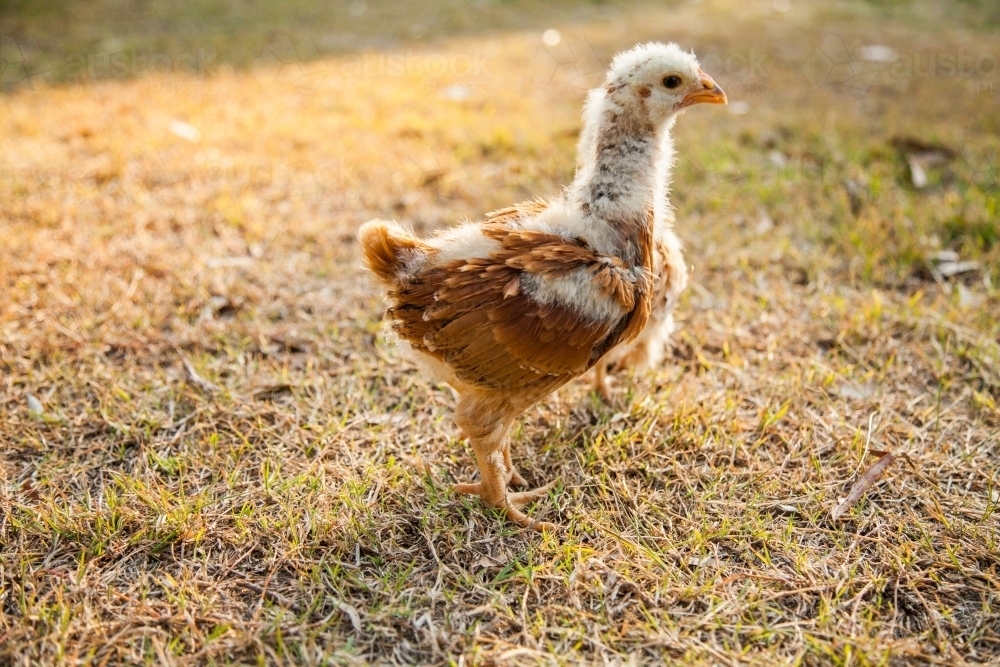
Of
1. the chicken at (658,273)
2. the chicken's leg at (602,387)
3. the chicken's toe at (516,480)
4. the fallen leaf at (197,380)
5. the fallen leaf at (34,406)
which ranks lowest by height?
the chicken's toe at (516,480)

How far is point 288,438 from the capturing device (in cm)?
240

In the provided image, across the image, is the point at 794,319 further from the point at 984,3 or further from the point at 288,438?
the point at 984,3

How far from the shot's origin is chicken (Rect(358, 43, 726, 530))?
1.89m

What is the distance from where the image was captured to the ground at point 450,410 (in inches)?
72.4

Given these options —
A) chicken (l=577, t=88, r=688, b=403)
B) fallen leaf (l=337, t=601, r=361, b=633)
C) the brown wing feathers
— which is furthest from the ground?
the brown wing feathers

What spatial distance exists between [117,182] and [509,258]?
3.05m

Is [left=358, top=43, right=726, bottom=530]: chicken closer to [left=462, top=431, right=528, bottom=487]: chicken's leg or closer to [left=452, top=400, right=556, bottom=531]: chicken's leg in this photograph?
[left=452, top=400, right=556, bottom=531]: chicken's leg

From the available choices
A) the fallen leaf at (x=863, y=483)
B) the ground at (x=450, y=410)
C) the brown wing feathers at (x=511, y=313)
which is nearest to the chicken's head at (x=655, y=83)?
the brown wing feathers at (x=511, y=313)

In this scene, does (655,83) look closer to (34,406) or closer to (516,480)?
(516,480)

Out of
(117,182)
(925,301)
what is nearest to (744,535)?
(925,301)

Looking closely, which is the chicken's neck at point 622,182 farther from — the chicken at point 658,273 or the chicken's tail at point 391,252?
the chicken's tail at point 391,252

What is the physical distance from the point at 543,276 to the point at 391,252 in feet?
1.46

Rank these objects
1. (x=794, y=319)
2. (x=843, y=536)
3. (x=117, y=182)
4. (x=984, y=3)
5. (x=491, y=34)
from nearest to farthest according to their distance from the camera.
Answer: (x=843, y=536) → (x=794, y=319) → (x=117, y=182) → (x=491, y=34) → (x=984, y=3)

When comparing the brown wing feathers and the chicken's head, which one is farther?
the chicken's head
